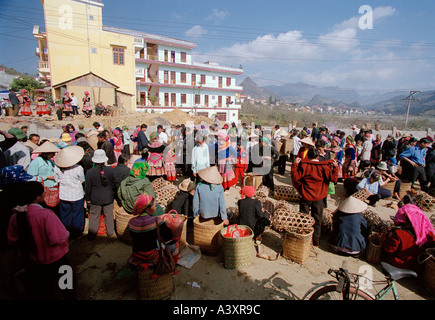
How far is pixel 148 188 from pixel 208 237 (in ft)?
4.45

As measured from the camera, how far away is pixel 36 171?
4.36 metres

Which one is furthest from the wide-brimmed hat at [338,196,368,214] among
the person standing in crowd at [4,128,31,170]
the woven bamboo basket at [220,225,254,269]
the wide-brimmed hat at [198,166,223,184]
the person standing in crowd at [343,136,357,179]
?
the person standing in crowd at [4,128,31,170]

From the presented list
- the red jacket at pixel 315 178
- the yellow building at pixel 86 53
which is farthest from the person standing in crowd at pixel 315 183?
the yellow building at pixel 86 53

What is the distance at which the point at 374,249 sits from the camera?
394 cm

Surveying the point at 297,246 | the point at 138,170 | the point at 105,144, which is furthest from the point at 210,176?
the point at 105,144

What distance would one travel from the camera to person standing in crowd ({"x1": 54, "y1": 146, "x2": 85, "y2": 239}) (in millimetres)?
4242

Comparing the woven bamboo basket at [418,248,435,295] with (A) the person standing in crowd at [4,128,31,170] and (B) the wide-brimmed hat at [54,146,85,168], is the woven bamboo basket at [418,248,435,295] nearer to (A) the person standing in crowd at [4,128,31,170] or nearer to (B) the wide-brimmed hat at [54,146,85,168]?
(B) the wide-brimmed hat at [54,146,85,168]

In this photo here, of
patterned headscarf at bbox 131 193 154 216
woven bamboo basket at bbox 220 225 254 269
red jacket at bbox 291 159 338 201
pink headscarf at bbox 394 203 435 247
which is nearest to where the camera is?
patterned headscarf at bbox 131 193 154 216

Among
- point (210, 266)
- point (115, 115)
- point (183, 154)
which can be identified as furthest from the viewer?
point (115, 115)

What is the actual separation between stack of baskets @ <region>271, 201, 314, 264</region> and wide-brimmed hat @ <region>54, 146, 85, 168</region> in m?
3.86

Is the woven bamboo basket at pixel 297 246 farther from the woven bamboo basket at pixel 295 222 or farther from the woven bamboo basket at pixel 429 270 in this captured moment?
the woven bamboo basket at pixel 429 270

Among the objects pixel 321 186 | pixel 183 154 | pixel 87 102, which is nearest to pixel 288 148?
pixel 183 154

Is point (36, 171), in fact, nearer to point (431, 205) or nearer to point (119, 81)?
point (431, 205)

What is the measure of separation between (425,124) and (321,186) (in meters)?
42.3
